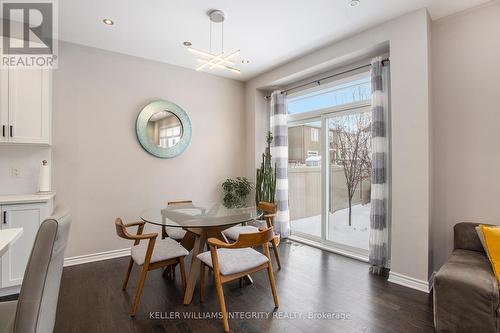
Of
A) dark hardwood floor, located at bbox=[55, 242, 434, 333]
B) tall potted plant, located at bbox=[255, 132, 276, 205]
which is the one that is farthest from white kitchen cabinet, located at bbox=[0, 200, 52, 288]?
tall potted plant, located at bbox=[255, 132, 276, 205]

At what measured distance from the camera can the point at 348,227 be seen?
3.57 meters

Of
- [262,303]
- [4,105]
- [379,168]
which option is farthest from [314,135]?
[4,105]

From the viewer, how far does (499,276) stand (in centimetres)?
175

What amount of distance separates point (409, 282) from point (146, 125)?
3.80m

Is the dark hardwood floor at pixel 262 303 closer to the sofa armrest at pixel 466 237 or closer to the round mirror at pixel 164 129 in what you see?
the sofa armrest at pixel 466 237

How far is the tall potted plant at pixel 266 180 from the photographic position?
4.17 meters

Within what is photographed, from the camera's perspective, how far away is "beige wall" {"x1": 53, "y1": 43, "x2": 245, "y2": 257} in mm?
3133

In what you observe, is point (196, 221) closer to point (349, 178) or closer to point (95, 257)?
point (95, 257)

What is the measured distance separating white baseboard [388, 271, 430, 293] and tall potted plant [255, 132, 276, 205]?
6.55ft

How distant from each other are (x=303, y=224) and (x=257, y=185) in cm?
103

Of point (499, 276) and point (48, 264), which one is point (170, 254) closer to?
point (48, 264)

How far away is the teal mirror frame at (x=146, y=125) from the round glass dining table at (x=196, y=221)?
1.11 metres

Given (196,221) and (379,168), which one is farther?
(379,168)

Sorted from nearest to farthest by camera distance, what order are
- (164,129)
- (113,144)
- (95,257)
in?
(95,257), (113,144), (164,129)
